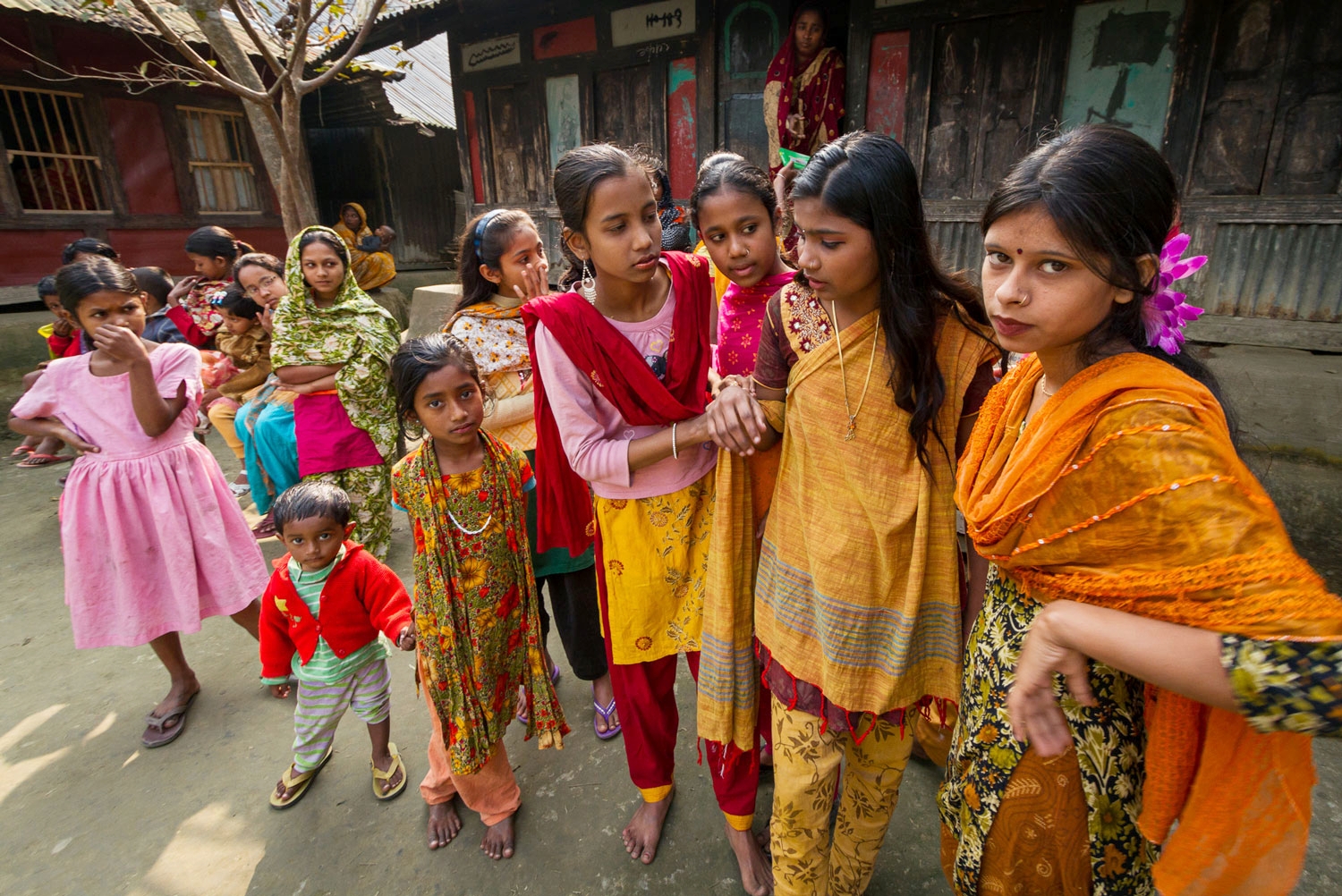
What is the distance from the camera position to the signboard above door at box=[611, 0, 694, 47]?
5852 millimetres

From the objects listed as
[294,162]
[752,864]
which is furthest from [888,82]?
[752,864]

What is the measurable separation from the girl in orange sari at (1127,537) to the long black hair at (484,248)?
6.27ft

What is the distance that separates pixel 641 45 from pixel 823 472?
240 inches

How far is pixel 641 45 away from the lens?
6.14 metres

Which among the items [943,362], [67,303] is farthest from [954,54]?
[67,303]

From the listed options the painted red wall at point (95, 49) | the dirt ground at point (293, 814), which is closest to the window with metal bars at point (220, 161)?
the painted red wall at point (95, 49)

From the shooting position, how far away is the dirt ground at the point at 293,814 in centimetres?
194

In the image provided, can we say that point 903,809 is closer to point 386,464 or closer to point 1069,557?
point 1069,557

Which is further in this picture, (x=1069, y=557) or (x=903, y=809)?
(x=903, y=809)

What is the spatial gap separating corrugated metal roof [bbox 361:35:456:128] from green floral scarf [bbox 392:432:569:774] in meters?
10.9

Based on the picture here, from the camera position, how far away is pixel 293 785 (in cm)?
224

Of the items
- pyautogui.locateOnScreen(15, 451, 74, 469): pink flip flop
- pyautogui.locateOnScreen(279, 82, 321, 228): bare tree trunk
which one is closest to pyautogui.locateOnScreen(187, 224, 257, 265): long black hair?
pyautogui.locateOnScreen(279, 82, 321, 228): bare tree trunk

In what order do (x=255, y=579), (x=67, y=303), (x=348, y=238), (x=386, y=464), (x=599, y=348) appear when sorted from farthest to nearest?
(x=348, y=238) < (x=386, y=464) < (x=255, y=579) < (x=67, y=303) < (x=599, y=348)

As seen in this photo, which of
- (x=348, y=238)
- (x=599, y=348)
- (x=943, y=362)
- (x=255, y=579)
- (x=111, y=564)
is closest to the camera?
(x=943, y=362)
